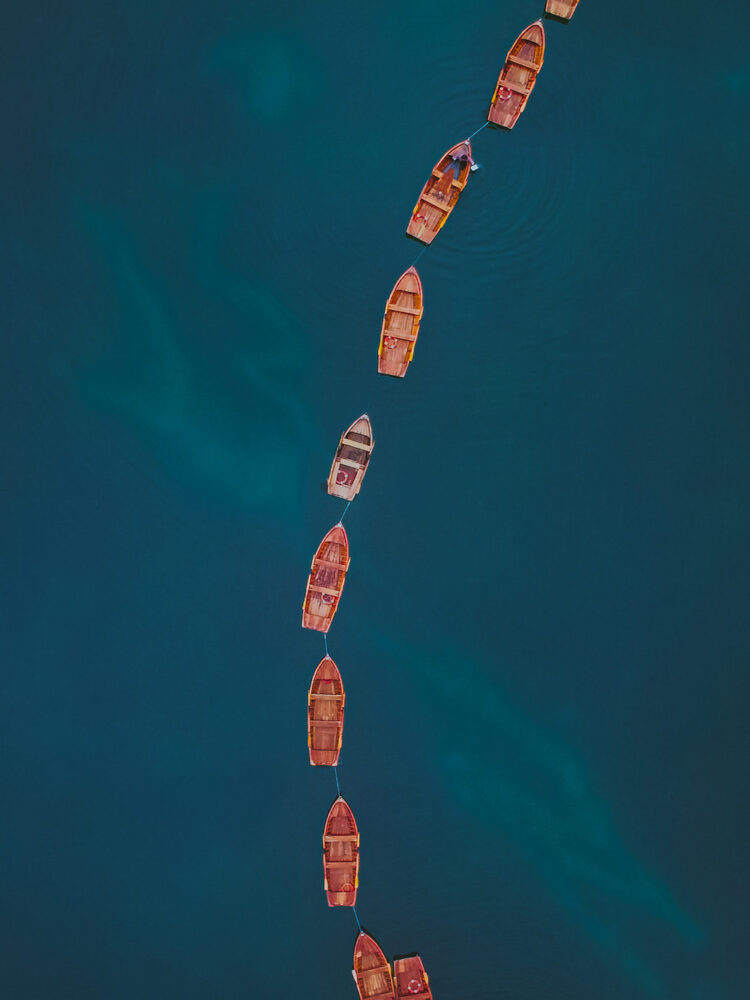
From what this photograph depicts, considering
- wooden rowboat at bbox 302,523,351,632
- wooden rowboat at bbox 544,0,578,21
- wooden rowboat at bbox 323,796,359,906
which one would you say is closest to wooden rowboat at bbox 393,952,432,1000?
wooden rowboat at bbox 323,796,359,906

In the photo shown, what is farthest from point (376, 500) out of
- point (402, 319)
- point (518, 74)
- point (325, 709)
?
point (518, 74)

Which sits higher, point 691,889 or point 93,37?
point 93,37

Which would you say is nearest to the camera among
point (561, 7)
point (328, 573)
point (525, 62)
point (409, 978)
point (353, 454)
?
point (525, 62)

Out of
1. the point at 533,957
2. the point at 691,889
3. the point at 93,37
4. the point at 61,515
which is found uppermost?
the point at 93,37

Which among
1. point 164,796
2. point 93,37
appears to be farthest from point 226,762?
point 93,37

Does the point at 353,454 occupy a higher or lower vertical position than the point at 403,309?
lower

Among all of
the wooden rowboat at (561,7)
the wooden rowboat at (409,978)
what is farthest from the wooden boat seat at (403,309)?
the wooden rowboat at (409,978)

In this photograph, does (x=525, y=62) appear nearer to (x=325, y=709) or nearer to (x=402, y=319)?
(x=402, y=319)

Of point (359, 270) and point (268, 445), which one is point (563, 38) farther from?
point (268, 445)
